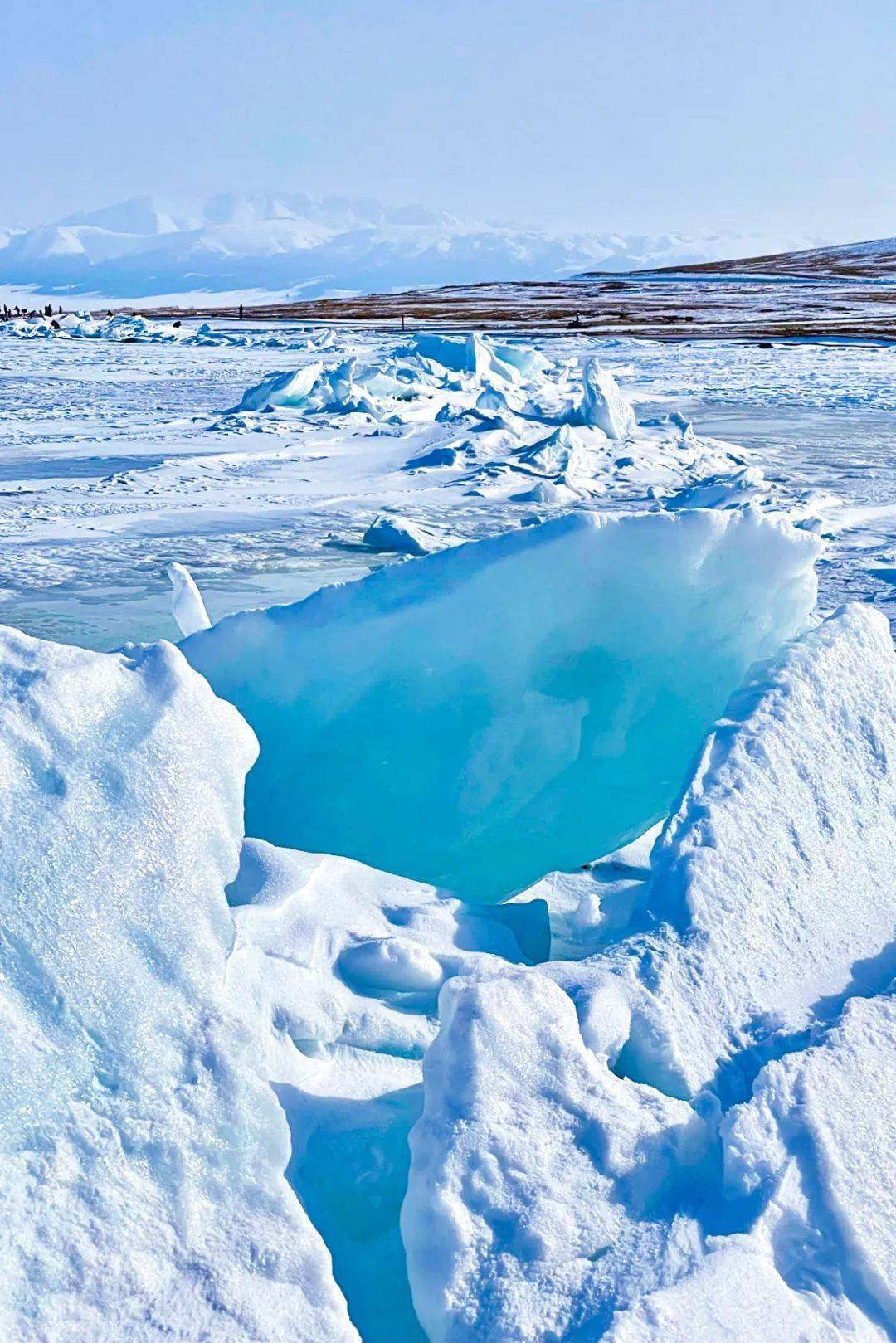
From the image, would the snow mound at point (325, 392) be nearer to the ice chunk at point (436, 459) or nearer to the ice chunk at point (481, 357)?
the ice chunk at point (481, 357)

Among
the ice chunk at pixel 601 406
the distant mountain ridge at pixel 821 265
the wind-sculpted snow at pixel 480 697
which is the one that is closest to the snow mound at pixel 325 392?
the ice chunk at pixel 601 406

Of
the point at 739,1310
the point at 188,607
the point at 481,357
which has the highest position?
the point at 481,357

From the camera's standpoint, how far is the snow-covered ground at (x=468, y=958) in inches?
53.6

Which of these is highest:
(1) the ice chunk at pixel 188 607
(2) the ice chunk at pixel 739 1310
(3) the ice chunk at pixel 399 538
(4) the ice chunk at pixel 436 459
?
(1) the ice chunk at pixel 188 607

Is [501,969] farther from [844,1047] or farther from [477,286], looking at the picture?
[477,286]

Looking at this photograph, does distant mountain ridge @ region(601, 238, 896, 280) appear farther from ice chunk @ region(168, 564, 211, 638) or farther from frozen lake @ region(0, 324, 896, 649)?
ice chunk @ region(168, 564, 211, 638)

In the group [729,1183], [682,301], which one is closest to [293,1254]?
[729,1183]

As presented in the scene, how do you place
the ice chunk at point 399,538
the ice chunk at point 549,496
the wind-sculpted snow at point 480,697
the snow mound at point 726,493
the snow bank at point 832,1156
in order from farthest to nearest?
1. the ice chunk at point 549,496
2. the snow mound at point 726,493
3. the ice chunk at point 399,538
4. the wind-sculpted snow at point 480,697
5. the snow bank at point 832,1156

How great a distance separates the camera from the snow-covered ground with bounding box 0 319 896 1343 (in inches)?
53.6

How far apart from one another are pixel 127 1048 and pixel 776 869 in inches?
43.3

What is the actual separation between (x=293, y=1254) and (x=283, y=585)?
342 centimetres

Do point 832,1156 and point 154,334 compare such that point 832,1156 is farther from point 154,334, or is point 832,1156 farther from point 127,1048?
point 154,334

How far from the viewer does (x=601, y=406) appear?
8281 mm

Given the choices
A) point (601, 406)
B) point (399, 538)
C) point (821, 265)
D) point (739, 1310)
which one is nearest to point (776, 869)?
point (739, 1310)
